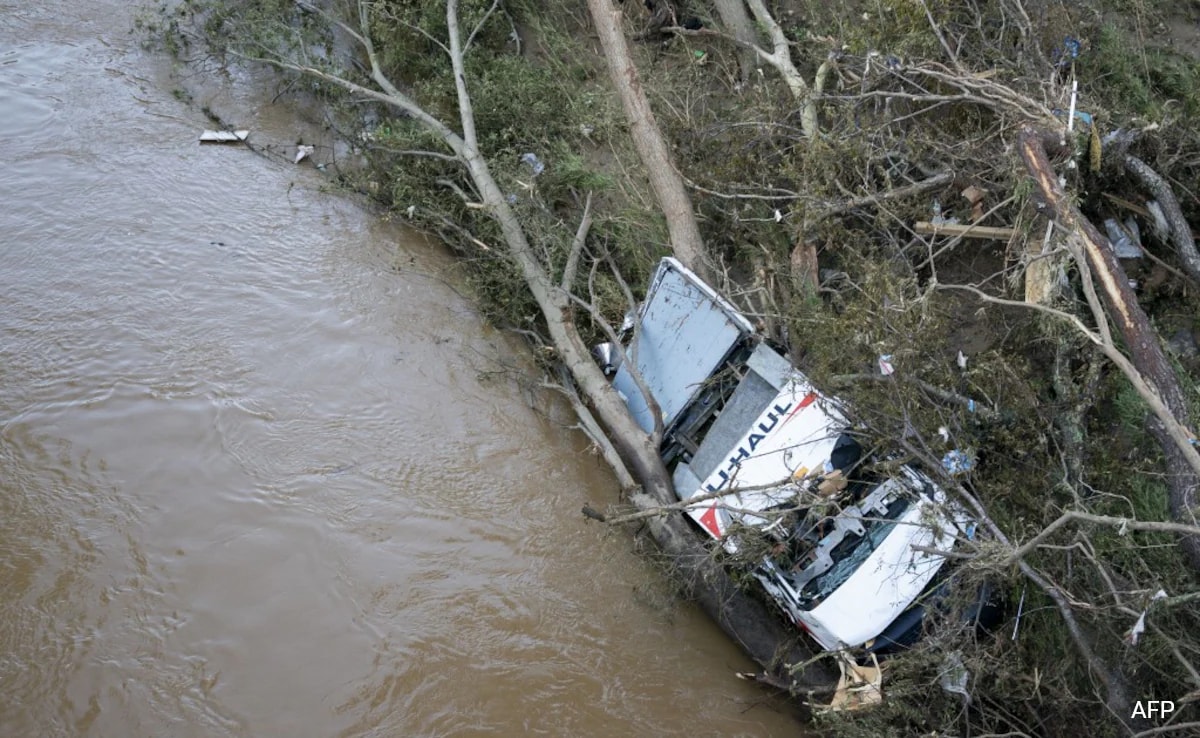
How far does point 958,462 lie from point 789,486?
39.2 inches

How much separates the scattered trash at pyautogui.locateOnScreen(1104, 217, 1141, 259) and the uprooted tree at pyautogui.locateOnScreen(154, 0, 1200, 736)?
11 cm

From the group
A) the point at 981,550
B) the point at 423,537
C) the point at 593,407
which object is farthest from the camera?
the point at 593,407

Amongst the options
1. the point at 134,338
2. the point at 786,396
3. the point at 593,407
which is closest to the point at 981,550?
the point at 786,396

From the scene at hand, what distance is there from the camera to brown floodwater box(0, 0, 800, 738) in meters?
5.64

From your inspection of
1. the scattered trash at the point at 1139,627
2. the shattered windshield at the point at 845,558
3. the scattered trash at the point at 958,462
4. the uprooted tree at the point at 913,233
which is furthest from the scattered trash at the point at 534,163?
the scattered trash at the point at 1139,627

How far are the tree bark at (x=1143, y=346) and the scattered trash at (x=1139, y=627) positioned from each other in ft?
A: 1.47

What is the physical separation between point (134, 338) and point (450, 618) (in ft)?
12.2

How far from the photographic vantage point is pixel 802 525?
19.1ft

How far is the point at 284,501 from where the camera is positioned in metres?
6.62

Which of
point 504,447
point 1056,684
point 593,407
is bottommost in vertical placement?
point 504,447

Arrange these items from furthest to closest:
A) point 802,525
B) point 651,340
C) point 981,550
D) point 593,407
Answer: point 593,407 < point 651,340 < point 802,525 < point 981,550

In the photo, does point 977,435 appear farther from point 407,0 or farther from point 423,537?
point 407,0

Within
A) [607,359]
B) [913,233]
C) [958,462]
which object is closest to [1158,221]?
[913,233]

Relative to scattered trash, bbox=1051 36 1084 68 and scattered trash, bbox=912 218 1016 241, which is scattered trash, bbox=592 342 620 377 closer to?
scattered trash, bbox=912 218 1016 241
